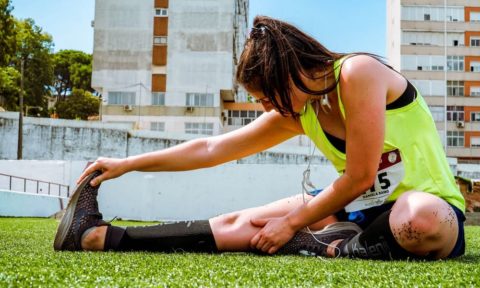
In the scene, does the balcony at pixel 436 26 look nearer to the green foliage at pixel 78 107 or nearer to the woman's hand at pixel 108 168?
the green foliage at pixel 78 107

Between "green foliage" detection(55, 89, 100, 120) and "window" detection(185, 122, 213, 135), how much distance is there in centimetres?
1294

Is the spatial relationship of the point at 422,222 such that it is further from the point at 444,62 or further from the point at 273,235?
the point at 444,62

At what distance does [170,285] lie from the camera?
4.54 ft

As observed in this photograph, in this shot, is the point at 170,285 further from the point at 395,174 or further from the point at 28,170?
the point at 28,170

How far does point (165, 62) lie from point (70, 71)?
18610 millimetres

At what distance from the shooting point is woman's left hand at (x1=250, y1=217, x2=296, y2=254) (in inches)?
87.0

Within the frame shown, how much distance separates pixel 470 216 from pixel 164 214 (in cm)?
860

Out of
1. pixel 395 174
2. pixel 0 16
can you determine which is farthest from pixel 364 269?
pixel 0 16

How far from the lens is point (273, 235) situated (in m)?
2.22

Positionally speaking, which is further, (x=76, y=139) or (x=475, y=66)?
(x=475, y=66)

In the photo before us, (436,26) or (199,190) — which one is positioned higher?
(436,26)

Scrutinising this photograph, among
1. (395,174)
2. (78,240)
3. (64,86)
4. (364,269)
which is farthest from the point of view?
(64,86)

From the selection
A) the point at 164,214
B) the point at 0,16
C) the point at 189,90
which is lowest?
the point at 164,214

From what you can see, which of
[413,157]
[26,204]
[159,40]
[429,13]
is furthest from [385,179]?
[429,13]
